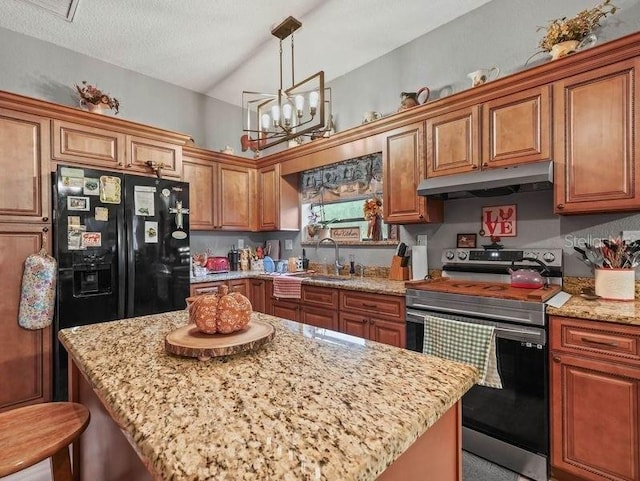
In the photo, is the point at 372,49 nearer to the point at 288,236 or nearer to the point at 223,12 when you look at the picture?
the point at 223,12

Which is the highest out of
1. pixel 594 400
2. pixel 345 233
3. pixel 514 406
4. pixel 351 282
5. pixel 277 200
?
pixel 277 200

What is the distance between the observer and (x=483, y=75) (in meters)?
2.44

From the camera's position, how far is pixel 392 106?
3.24 m

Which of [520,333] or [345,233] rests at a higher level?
[345,233]

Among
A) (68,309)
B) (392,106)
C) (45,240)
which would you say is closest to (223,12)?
(392,106)

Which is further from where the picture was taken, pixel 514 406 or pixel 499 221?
pixel 499 221

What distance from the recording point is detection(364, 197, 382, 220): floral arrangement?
131 inches

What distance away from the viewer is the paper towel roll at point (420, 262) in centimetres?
284

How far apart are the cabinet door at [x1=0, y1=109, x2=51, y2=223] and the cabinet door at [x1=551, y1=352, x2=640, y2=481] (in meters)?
3.51

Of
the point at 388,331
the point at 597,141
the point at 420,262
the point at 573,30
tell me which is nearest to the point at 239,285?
the point at 388,331

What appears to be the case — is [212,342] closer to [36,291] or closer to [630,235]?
[36,291]

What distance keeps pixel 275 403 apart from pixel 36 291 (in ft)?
8.23

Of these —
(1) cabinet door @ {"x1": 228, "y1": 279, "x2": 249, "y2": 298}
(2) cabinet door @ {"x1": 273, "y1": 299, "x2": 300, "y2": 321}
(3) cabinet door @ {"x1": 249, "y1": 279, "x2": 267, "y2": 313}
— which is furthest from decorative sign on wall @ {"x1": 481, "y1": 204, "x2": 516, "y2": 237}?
(1) cabinet door @ {"x1": 228, "y1": 279, "x2": 249, "y2": 298}

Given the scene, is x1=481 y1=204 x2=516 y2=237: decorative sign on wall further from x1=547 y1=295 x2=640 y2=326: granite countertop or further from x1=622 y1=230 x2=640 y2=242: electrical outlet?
x1=547 y1=295 x2=640 y2=326: granite countertop
